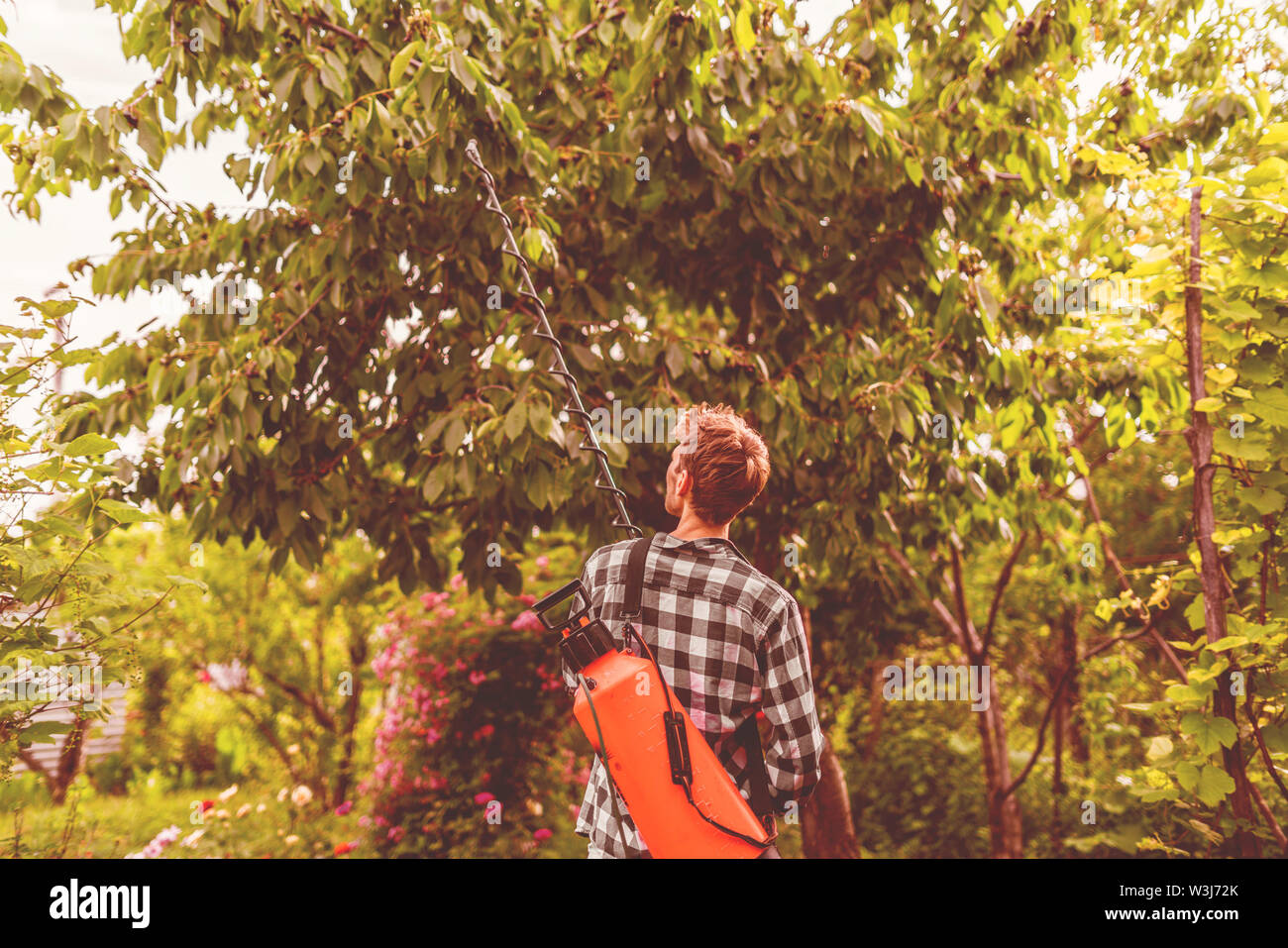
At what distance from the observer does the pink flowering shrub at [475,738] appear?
5.27 meters

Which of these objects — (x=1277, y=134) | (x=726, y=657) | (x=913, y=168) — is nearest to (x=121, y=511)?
(x=726, y=657)

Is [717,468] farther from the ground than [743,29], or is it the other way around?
[743,29]

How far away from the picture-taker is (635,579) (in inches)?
74.2

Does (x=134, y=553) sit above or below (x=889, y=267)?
below

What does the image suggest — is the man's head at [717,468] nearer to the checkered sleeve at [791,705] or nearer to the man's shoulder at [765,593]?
the man's shoulder at [765,593]

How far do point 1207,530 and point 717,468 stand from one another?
69.2 inches

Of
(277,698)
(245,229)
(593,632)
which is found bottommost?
(277,698)

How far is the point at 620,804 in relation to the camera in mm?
1846

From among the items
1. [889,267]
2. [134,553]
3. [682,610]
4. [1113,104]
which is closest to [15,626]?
[682,610]

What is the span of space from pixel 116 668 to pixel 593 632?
67.8 inches

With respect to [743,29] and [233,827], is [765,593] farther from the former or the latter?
[233,827]

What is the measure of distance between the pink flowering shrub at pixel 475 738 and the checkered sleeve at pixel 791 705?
141 inches

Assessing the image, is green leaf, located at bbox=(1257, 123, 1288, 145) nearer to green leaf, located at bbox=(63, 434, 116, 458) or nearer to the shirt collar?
the shirt collar
